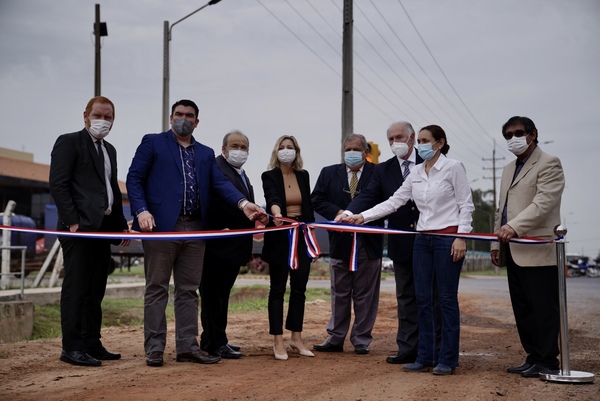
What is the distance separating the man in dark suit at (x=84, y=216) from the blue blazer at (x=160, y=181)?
0.38m

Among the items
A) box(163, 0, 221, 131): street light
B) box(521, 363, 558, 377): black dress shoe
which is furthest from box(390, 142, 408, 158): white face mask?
box(163, 0, 221, 131): street light

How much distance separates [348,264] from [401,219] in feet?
3.33

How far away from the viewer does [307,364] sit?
24.5 ft

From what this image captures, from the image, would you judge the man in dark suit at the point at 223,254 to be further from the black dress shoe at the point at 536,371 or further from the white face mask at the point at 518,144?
the black dress shoe at the point at 536,371

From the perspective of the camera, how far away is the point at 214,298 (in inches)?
321

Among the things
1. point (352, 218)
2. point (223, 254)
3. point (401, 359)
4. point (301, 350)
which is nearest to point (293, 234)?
point (352, 218)

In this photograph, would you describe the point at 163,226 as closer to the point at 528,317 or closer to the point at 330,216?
the point at 330,216

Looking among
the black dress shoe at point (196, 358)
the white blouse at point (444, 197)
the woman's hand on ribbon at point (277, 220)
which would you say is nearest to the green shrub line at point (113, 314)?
the black dress shoe at point (196, 358)

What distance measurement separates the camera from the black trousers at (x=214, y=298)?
8016 millimetres

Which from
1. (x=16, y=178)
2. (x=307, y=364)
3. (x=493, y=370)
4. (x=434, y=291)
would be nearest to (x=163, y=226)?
(x=307, y=364)

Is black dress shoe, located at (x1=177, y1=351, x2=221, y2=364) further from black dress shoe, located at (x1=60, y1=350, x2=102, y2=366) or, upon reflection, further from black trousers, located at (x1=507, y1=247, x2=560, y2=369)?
black trousers, located at (x1=507, y1=247, x2=560, y2=369)

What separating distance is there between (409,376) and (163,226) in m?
2.67

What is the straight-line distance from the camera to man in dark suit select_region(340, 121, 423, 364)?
304 inches

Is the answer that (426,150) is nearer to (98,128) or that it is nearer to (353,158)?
(353,158)
